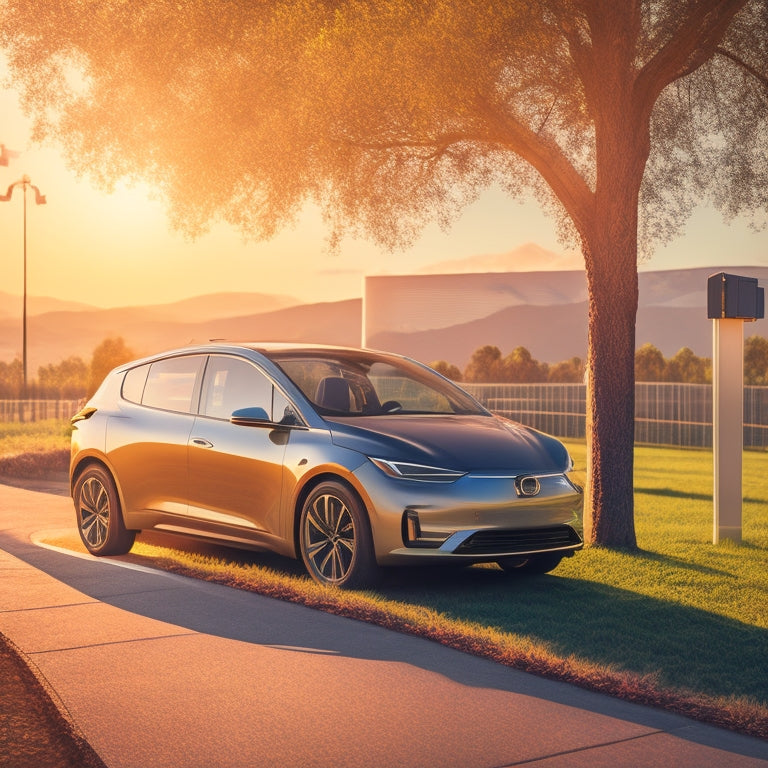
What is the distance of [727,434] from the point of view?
1143 centimetres

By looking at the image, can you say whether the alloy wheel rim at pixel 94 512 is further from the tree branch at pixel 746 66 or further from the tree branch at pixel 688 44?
the tree branch at pixel 746 66

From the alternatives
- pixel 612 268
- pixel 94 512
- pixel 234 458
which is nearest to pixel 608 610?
pixel 234 458

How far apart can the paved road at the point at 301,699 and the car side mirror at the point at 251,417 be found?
1.37 meters

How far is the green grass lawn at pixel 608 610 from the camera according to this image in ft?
19.5

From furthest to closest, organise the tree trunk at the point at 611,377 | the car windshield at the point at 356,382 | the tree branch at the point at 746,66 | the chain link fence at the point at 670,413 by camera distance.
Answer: the chain link fence at the point at 670,413 < the tree branch at the point at 746,66 < the tree trunk at the point at 611,377 < the car windshield at the point at 356,382

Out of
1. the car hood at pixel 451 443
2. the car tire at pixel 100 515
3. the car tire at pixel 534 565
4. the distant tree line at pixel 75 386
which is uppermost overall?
the distant tree line at pixel 75 386

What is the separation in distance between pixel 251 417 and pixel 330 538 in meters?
1.03

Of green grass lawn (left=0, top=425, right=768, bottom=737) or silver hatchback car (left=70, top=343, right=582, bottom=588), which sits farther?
silver hatchback car (left=70, top=343, right=582, bottom=588)

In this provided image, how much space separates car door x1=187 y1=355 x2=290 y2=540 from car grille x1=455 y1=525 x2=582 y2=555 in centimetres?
145

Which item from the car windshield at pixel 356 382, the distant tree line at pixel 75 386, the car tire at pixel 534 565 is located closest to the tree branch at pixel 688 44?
the car windshield at pixel 356 382

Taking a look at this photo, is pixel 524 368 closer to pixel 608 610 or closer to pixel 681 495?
pixel 681 495

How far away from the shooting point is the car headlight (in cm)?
781

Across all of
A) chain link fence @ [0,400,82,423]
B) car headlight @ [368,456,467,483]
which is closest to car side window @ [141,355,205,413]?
car headlight @ [368,456,467,483]

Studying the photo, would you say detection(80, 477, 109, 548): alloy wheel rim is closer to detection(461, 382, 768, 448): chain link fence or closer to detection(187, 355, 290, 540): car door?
detection(187, 355, 290, 540): car door
